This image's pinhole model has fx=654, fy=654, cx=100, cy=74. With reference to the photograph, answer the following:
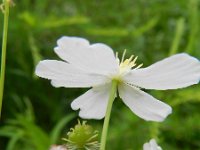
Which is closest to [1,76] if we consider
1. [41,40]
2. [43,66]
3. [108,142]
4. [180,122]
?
[43,66]

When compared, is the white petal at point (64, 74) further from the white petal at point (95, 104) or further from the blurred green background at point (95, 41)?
the blurred green background at point (95, 41)

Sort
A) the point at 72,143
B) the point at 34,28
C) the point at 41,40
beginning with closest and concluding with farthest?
the point at 72,143 < the point at 34,28 < the point at 41,40

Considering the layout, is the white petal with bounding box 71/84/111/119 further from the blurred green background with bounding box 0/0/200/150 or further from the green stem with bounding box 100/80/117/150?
the blurred green background with bounding box 0/0/200/150

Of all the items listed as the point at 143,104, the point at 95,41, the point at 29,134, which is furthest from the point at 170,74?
the point at 95,41

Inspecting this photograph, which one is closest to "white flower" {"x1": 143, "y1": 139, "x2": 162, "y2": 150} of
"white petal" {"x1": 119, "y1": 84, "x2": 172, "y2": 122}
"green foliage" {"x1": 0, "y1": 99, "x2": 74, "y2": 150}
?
"white petal" {"x1": 119, "y1": 84, "x2": 172, "y2": 122}

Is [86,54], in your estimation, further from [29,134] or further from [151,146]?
[29,134]

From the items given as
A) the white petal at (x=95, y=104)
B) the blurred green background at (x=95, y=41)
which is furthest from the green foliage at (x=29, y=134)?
the white petal at (x=95, y=104)

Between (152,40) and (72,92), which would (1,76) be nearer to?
(72,92)
